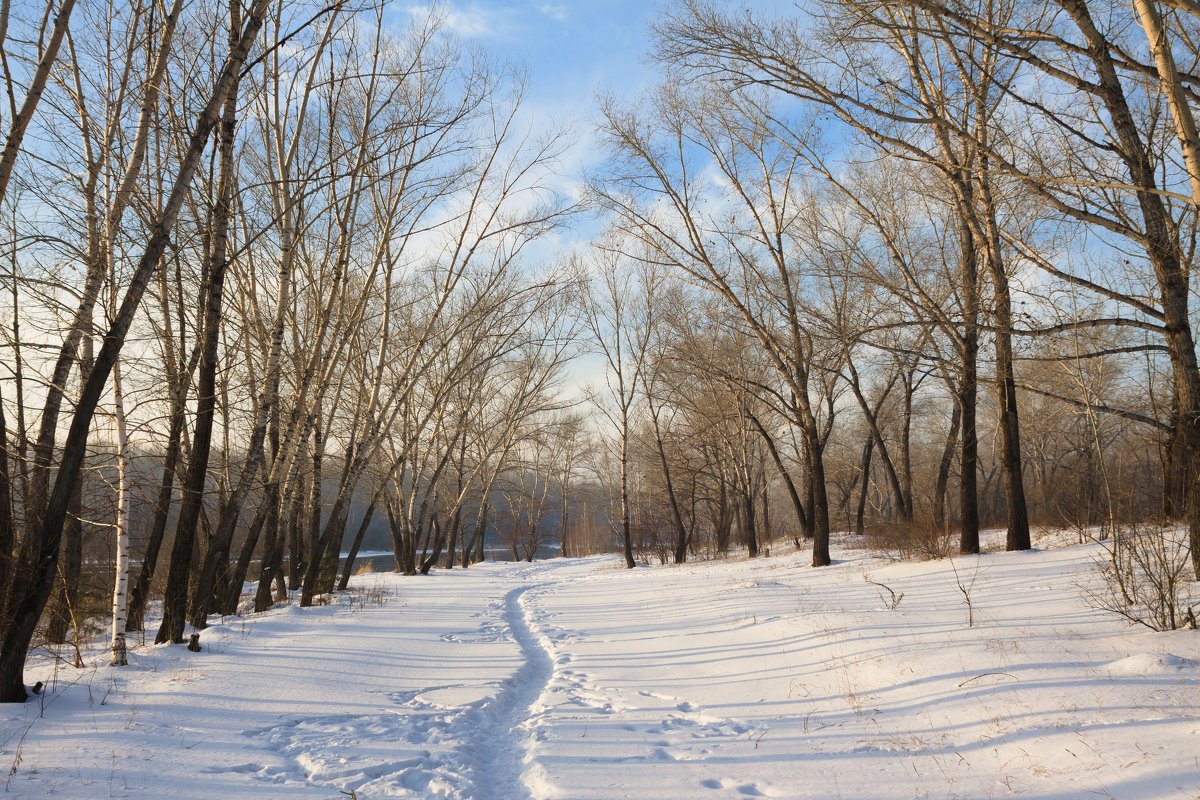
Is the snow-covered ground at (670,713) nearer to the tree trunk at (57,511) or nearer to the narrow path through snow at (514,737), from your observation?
the narrow path through snow at (514,737)

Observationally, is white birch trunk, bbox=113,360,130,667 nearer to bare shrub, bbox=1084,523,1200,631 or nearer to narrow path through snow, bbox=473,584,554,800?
narrow path through snow, bbox=473,584,554,800

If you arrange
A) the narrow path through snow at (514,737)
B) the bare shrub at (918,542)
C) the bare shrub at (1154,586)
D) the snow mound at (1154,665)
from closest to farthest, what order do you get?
1. the narrow path through snow at (514,737)
2. the snow mound at (1154,665)
3. the bare shrub at (1154,586)
4. the bare shrub at (918,542)

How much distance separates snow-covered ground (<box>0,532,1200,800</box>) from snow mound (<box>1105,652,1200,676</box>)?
0.05ft

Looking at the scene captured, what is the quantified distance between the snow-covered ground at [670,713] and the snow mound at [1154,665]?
0.02 metres

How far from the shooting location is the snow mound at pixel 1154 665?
4.22 m

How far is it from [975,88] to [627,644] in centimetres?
749

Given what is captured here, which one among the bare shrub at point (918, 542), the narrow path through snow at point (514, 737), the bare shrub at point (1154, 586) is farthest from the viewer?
the bare shrub at point (918, 542)

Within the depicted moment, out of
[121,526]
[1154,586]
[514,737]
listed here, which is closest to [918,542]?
[1154,586]

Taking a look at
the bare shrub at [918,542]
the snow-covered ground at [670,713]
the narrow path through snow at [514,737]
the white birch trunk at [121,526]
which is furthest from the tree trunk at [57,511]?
the bare shrub at [918,542]

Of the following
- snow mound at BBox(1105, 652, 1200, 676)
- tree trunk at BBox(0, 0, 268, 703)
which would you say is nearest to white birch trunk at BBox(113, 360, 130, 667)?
tree trunk at BBox(0, 0, 268, 703)

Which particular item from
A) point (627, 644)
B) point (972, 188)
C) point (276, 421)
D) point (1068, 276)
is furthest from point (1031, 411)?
point (276, 421)

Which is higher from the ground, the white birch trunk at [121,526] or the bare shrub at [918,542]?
the white birch trunk at [121,526]

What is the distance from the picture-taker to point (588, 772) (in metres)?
3.82

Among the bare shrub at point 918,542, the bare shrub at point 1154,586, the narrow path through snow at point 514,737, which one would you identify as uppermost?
the bare shrub at point 1154,586
